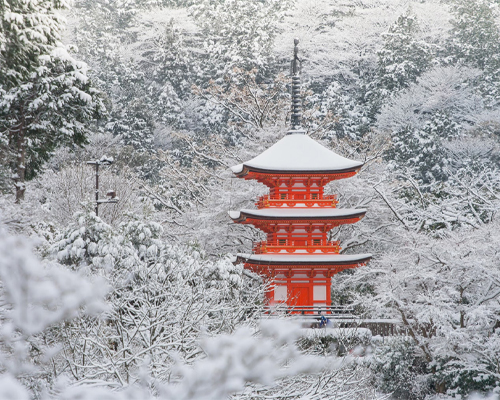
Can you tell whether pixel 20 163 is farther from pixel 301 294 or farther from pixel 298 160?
pixel 301 294

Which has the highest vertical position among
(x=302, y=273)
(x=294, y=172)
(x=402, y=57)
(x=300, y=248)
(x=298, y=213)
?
(x=402, y=57)

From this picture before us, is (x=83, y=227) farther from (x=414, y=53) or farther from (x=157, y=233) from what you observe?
(x=414, y=53)

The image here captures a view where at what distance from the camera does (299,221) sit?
62.7 feet

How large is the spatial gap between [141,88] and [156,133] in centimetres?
358

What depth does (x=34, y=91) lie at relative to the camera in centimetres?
2041

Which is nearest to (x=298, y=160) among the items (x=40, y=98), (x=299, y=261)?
(x=299, y=261)

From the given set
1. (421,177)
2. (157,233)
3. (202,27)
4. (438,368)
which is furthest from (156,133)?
(438,368)

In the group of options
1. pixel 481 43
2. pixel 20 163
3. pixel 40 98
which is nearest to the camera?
pixel 40 98

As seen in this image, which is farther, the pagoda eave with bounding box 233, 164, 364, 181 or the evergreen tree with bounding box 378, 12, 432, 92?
the evergreen tree with bounding box 378, 12, 432, 92

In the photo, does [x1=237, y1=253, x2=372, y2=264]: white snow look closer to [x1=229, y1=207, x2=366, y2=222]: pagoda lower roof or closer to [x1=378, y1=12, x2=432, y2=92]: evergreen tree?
[x1=229, y1=207, x2=366, y2=222]: pagoda lower roof

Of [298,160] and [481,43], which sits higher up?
[481,43]

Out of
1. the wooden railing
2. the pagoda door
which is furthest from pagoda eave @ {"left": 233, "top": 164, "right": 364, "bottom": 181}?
the wooden railing

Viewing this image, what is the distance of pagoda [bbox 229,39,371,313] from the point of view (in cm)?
1897

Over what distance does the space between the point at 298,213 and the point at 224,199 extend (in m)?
6.30
